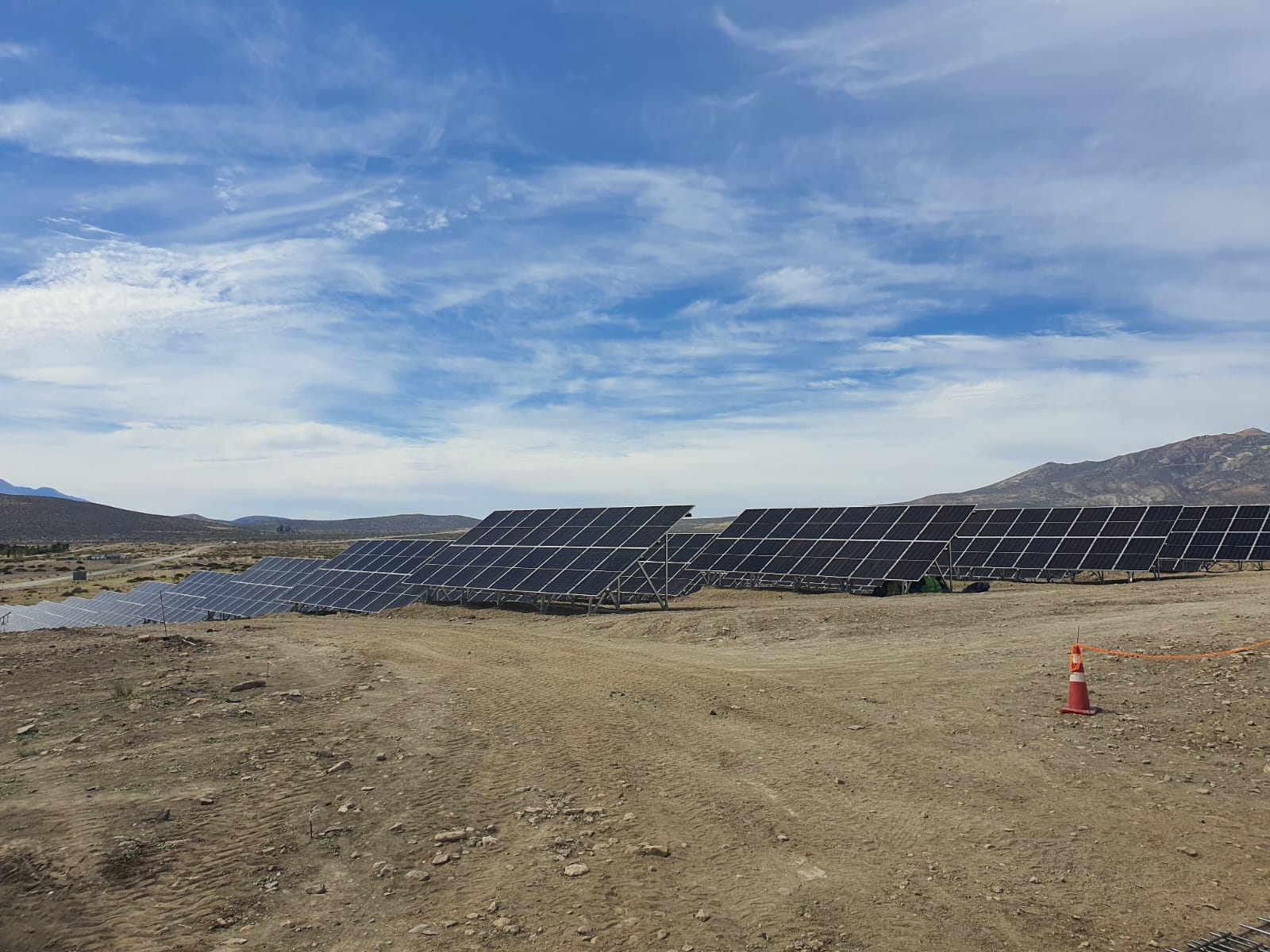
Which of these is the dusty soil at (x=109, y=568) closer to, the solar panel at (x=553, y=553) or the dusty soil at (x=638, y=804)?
the solar panel at (x=553, y=553)

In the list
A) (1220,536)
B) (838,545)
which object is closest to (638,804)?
(838,545)

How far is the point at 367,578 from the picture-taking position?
37.5m

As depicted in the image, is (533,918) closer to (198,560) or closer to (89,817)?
(89,817)

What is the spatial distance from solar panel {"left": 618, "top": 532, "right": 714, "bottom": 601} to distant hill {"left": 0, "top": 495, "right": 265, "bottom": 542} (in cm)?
14608

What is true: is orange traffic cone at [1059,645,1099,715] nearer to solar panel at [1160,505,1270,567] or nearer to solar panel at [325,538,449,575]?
solar panel at [1160,505,1270,567]

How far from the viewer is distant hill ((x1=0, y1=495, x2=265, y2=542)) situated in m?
154

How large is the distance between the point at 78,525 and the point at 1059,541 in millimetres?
189138

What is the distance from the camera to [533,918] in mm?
5332

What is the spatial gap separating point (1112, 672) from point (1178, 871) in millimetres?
7083

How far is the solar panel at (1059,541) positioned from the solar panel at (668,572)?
1223 centimetres

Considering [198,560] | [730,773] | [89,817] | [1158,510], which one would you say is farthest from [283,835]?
[198,560]

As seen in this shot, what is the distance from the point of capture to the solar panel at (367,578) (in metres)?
33.4

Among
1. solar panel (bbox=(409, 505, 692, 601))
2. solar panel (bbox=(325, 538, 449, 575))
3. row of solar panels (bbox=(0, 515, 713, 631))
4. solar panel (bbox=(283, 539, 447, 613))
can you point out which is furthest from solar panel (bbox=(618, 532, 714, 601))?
solar panel (bbox=(325, 538, 449, 575))

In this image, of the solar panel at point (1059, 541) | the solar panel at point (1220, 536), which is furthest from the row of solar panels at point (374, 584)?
the solar panel at point (1220, 536)
